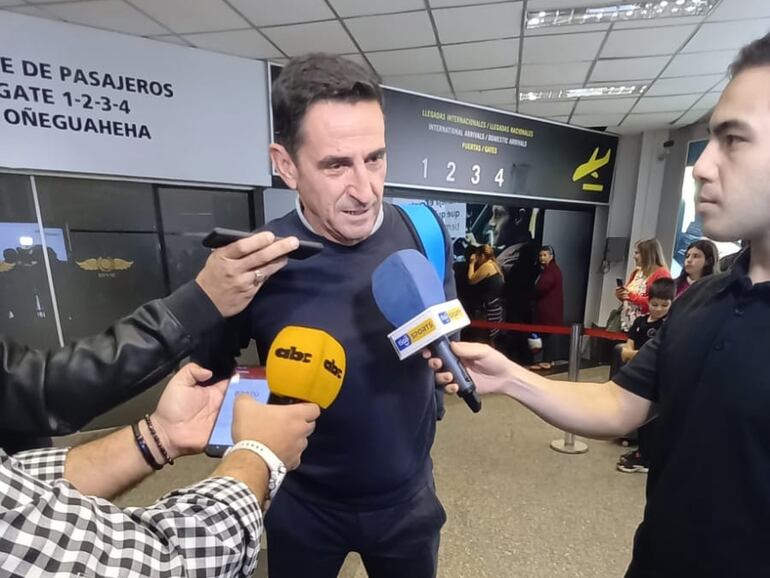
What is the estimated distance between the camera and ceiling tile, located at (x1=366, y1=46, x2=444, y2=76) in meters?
3.31

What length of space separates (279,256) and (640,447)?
3.02 meters

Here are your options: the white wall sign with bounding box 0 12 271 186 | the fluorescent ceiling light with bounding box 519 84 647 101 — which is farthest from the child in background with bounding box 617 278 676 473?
the white wall sign with bounding box 0 12 271 186

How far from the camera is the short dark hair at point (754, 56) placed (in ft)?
2.40

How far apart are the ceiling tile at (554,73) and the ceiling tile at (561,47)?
4.5 inches

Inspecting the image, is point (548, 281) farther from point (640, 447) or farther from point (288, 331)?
point (288, 331)

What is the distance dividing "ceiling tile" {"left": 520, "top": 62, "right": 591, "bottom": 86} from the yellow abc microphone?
142 inches

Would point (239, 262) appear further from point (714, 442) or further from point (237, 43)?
point (237, 43)

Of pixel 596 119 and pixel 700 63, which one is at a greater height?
pixel 700 63

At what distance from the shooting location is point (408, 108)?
3781 millimetres

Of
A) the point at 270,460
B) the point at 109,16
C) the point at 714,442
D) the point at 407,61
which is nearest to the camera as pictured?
the point at 270,460

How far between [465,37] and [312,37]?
1.08 metres

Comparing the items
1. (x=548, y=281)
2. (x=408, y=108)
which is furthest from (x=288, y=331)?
(x=548, y=281)

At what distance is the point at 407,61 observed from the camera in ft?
11.4

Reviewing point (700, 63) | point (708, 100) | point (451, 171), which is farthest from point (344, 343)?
point (708, 100)
